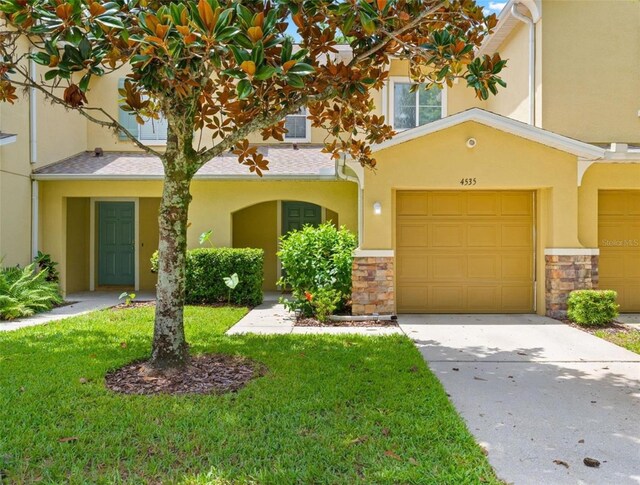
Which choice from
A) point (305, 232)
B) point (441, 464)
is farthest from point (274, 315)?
Answer: point (441, 464)

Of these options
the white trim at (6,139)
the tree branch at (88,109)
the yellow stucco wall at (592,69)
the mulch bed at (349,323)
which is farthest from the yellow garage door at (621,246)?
the white trim at (6,139)

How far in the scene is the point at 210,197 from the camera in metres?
11.3

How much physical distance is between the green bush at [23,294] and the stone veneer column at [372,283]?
6.05 meters

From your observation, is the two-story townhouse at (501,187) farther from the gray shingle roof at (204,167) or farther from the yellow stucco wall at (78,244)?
the yellow stucco wall at (78,244)

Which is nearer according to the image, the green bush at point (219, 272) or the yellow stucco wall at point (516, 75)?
the green bush at point (219, 272)

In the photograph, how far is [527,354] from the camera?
247 inches

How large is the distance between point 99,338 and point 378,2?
5763 millimetres

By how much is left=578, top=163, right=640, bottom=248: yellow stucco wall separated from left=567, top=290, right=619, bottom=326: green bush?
1.26 meters

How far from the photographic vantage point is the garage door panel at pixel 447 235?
9352 mm

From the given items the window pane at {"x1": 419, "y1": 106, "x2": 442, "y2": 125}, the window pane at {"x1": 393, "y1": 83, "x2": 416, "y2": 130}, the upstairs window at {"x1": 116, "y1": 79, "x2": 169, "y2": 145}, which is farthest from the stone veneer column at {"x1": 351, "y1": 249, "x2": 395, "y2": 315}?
the upstairs window at {"x1": 116, "y1": 79, "x2": 169, "y2": 145}

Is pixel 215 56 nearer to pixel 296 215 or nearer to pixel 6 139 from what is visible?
pixel 6 139

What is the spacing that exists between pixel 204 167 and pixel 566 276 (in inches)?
315

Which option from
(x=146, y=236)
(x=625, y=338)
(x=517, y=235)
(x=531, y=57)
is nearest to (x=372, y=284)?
(x=517, y=235)

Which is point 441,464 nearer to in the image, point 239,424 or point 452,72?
point 239,424
